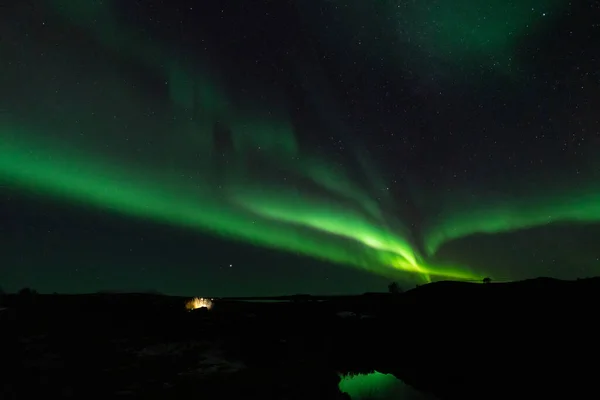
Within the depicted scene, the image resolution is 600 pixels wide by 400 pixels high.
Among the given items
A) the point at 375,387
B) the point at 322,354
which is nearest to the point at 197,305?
the point at 322,354

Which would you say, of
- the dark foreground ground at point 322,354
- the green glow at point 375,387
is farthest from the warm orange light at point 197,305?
the green glow at point 375,387

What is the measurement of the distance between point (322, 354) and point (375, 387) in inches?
96.3

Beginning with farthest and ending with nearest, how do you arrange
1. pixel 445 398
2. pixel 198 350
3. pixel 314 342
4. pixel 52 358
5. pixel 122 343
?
pixel 314 342 < pixel 122 343 < pixel 198 350 < pixel 52 358 < pixel 445 398

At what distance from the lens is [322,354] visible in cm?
1426

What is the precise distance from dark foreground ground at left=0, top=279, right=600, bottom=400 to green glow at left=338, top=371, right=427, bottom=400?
427 millimetres

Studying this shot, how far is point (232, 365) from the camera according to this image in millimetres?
11812

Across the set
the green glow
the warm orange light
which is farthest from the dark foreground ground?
the warm orange light

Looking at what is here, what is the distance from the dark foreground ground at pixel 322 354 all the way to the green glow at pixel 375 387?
16.8 inches

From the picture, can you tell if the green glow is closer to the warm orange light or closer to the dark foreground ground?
the dark foreground ground

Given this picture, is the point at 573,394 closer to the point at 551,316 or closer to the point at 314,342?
the point at 551,316

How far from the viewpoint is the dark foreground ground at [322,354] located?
380 inches

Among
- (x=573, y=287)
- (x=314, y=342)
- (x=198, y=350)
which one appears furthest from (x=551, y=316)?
(x=198, y=350)

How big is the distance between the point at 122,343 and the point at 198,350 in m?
4.10

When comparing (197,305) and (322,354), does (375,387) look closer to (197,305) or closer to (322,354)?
(322,354)
